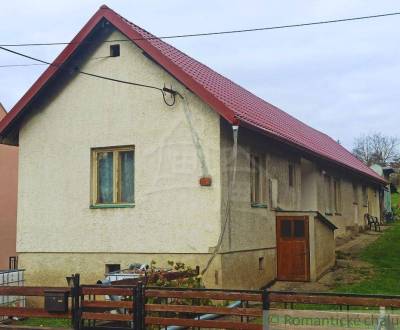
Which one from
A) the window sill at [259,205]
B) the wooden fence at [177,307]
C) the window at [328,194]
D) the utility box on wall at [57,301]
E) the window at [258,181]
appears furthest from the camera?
the window at [328,194]

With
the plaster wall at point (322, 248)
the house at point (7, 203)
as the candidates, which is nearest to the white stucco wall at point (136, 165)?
the plaster wall at point (322, 248)

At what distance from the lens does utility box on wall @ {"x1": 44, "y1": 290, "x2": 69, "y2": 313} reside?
8.13 meters

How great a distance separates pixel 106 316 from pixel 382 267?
10.1 m

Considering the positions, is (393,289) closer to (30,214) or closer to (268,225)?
(268,225)

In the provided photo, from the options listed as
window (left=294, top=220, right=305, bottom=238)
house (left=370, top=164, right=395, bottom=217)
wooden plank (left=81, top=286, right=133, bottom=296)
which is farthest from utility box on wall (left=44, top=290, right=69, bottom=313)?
house (left=370, top=164, right=395, bottom=217)

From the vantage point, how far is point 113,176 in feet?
42.7

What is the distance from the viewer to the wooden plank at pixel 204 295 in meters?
7.52

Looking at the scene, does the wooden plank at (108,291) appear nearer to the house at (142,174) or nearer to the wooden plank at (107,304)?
the wooden plank at (107,304)

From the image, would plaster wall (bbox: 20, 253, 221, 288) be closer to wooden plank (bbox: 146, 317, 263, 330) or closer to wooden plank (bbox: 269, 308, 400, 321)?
wooden plank (bbox: 146, 317, 263, 330)

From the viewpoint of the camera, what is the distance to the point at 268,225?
46.6 ft

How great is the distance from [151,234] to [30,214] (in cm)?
342

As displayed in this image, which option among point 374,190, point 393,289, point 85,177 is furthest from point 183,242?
point 374,190

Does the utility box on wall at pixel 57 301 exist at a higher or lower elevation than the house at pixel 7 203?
lower

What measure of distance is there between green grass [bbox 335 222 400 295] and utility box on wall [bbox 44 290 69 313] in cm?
695
